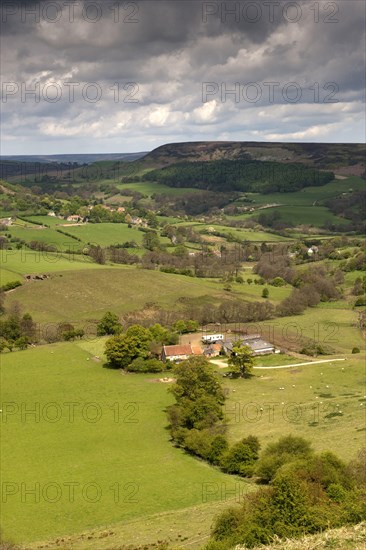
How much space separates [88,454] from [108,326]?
129 ft

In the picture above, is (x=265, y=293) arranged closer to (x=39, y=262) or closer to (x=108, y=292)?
(x=108, y=292)

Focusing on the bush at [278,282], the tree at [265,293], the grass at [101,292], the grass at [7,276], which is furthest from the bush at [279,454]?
the bush at [278,282]

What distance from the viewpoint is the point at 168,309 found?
103188 millimetres

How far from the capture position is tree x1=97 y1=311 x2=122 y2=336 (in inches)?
3558

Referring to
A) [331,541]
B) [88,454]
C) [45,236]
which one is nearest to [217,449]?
[88,454]

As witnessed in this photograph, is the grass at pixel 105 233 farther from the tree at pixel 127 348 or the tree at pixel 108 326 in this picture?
the tree at pixel 127 348

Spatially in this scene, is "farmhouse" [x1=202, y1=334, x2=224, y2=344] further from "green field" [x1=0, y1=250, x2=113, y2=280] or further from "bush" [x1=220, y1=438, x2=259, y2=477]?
"green field" [x1=0, y1=250, x2=113, y2=280]

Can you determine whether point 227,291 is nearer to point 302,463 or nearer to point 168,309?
point 168,309

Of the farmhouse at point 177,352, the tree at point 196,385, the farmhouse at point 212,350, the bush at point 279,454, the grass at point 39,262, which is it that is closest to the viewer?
the bush at point 279,454

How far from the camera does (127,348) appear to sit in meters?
75.6

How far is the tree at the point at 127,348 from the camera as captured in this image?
7538 cm

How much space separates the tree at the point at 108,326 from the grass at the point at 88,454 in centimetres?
1333

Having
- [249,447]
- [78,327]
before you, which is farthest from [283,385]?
[78,327]

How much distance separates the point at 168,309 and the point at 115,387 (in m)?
35.2
